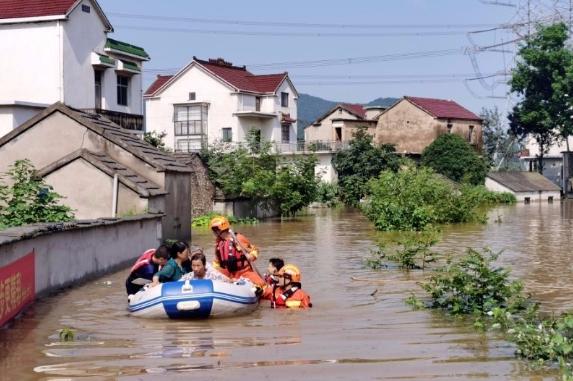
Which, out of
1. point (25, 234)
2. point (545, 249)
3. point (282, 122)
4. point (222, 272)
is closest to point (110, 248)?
point (222, 272)

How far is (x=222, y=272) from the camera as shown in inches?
584

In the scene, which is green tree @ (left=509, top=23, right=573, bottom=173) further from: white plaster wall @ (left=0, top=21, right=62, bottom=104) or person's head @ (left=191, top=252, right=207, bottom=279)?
person's head @ (left=191, top=252, right=207, bottom=279)

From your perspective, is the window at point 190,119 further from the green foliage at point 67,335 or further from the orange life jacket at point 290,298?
the green foliage at point 67,335

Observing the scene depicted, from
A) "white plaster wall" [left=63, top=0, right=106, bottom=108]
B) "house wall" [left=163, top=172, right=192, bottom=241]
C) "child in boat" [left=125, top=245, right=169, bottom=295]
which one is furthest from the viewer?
"white plaster wall" [left=63, top=0, right=106, bottom=108]

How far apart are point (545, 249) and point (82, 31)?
25.4m

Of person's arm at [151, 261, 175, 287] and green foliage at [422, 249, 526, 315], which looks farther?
person's arm at [151, 261, 175, 287]

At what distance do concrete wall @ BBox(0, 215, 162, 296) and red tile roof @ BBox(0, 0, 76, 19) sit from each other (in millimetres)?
20733

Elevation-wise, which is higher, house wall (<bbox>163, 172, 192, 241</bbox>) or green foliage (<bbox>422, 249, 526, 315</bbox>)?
house wall (<bbox>163, 172, 192, 241</bbox>)

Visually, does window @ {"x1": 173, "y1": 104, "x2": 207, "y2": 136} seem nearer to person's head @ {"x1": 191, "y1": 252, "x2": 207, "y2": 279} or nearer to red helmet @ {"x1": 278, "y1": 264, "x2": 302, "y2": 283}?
red helmet @ {"x1": 278, "y1": 264, "x2": 302, "y2": 283}

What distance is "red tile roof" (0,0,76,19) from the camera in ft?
130

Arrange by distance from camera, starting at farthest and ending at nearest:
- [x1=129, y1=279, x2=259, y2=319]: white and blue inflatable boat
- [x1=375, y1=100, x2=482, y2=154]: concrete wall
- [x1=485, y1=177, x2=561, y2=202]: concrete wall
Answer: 1. [x1=375, y1=100, x2=482, y2=154]: concrete wall
2. [x1=485, y1=177, x2=561, y2=202]: concrete wall
3. [x1=129, y1=279, x2=259, y2=319]: white and blue inflatable boat

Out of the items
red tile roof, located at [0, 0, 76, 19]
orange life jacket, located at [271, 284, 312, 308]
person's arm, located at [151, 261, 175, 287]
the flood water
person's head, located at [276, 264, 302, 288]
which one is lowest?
the flood water

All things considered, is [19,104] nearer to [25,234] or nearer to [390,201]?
[390,201]

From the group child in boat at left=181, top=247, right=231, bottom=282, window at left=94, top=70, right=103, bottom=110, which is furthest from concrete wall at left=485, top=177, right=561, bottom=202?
child in boat at left=181, top=247, right=231, bottom=282
